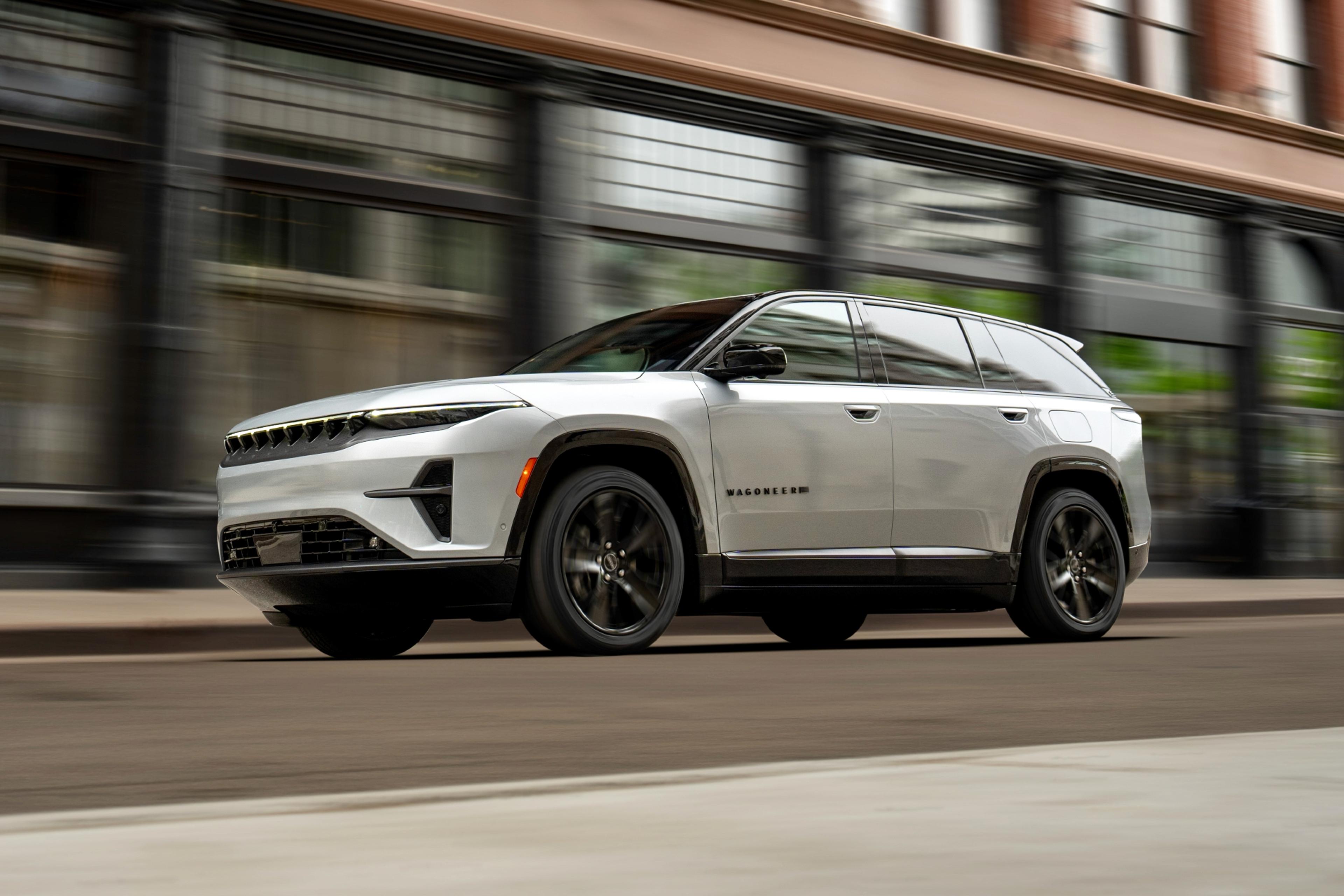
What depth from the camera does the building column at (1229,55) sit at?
816 inches

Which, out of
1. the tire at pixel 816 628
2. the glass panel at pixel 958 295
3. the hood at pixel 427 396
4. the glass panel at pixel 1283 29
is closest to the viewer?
the hood at pixel 427 396

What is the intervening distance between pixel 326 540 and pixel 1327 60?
62.1 ft

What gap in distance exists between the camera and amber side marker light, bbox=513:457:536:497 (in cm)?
720

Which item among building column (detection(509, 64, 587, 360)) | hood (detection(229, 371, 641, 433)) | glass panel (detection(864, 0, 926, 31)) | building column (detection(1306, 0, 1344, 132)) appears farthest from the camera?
building column (detection(1306, 0, 1344, 132))

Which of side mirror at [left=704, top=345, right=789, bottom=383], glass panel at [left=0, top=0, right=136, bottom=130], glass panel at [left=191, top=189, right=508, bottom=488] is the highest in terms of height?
glass panel at [left=0, top=0, right=136, bottom=130]

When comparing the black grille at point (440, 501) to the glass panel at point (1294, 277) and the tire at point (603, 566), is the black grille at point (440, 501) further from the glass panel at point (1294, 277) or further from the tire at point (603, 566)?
the glass panel at point (1294, 277)

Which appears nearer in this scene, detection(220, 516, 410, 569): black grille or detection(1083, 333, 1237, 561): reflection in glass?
detection(220, 516, 410, 569): black grille

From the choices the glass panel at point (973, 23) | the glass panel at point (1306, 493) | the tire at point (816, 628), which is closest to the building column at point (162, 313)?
the tire at point (816, 628)

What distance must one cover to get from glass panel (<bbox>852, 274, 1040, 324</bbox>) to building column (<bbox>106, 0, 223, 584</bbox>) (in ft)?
21.3

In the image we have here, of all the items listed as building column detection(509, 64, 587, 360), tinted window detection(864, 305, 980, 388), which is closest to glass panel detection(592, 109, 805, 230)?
building column detection(509, 64, 587, 360)

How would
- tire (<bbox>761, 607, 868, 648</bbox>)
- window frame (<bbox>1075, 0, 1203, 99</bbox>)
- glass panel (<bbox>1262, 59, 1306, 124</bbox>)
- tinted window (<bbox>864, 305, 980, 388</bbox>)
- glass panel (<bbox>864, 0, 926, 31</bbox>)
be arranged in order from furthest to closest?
glass panel (<bbox>1262, 59, 1306, 124</bbox>) → window frame (<bbox>1075, 0, 1203, 99</bbox>) → glass panel (<bbox>864, 0, 926, 31</bbox>) → tire (<bbox>761, 607, 868, 648</bbox>) → tinted window (<bbox>864, 305, 980, 388</bbox>)

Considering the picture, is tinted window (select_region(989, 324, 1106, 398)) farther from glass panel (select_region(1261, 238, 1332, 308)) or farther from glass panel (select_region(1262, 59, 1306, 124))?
glass panel (select_region(1262, 59, 1306, 124))

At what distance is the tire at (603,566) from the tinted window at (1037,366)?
2637mm

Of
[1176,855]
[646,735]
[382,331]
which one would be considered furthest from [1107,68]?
[1176,855]
